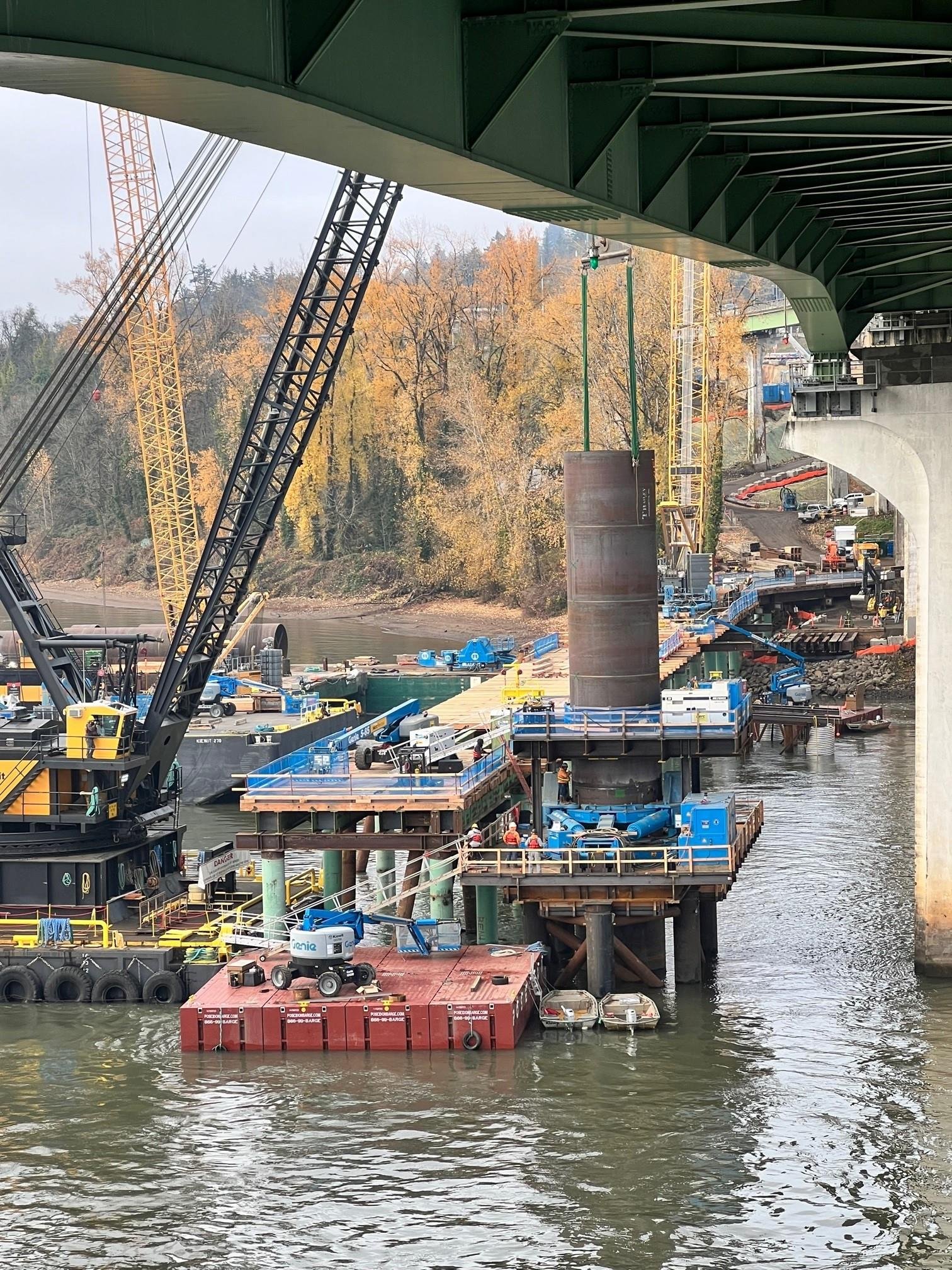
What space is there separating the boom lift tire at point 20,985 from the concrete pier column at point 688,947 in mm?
14347

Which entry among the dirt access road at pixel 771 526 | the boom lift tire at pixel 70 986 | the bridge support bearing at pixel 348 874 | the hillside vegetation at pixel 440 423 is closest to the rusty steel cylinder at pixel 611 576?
the bridge support bearing at pixel 348 874

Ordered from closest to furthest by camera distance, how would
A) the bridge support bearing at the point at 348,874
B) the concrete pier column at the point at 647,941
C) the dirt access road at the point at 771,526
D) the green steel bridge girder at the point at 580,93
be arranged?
the green steel bridge girder at the point at 580,93 → the concrete pier column at the point at 647,941 → the bridge support bearing at the point at 348,874 → the dirt access road at the point at 771,526

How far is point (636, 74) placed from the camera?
20.7 metres

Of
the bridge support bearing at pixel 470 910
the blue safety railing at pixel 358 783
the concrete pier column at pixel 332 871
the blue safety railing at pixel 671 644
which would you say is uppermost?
the blue safety railing at pixel 671 644

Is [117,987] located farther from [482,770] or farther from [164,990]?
[482,770]

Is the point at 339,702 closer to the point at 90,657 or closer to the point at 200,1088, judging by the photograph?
the point at 90,657

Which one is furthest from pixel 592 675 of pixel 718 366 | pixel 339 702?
pixel 718 366

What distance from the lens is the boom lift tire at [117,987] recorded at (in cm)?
4231

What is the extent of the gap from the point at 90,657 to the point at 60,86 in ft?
167

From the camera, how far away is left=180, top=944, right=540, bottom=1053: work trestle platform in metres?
37.2

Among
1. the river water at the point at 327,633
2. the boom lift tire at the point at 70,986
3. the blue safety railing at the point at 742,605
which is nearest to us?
the boom lift tire at the point at 70,986

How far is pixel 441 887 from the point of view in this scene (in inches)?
1624

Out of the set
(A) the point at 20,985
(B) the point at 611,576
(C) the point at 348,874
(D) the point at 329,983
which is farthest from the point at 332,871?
(B) the point at 611,576

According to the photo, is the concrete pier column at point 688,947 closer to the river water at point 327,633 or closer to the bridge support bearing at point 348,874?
the bridge support bearing at point 348,874
